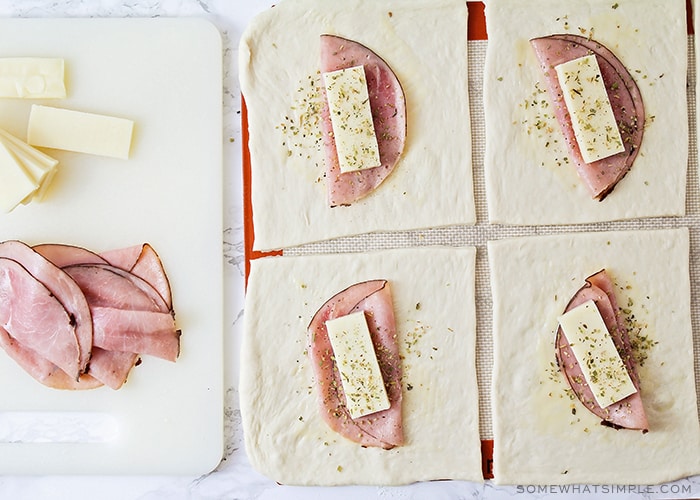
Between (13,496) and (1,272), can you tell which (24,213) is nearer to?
(1,272)

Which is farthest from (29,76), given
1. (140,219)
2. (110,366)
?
(110,366)

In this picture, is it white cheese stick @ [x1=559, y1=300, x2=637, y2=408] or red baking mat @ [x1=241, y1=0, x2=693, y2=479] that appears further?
red baking mat @ [x1=241, y1=0, x2=693, y2=479]

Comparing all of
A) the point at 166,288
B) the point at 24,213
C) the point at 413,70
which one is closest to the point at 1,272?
the point at 24,213

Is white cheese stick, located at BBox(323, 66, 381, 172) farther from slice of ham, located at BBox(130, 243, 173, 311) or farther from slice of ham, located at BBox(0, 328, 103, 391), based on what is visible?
slice of ham, located at BBox(0, 328, 103, 391)

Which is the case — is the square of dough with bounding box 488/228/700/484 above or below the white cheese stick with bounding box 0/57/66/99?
below

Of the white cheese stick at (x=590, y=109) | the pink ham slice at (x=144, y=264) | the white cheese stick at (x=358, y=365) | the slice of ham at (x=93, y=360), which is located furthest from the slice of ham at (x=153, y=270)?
the white cheese stick at (x=590, y=109)

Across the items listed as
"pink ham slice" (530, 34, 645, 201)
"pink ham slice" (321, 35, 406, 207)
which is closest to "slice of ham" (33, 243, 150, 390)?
"pink ham slice" (321, 35, 406, 207)
